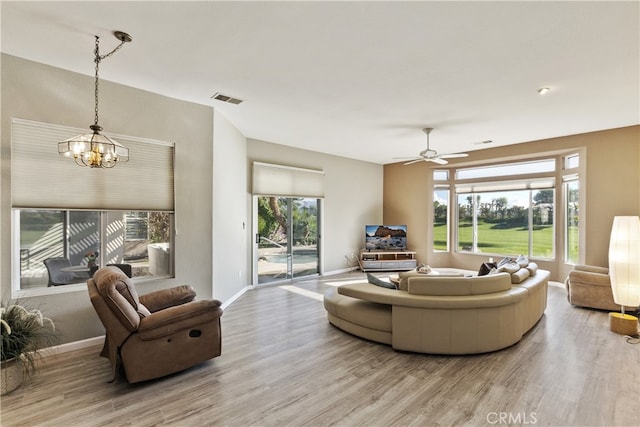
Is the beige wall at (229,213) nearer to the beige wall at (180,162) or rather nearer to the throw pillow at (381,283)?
the beige wall at (180,162)

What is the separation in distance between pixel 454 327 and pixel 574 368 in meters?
1.14

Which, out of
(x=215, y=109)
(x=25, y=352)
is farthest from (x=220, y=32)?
(x=25, y=352)

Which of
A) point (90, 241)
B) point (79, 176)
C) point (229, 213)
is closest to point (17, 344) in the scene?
point (90, 241)

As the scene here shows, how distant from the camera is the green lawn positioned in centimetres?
674

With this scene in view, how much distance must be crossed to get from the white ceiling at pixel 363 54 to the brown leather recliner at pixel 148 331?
7.01ft

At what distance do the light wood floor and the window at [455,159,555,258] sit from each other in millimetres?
3589

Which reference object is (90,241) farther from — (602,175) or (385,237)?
(602,175)

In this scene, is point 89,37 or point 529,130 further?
point 529,130

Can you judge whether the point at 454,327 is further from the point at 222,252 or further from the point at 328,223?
the point at 328,223

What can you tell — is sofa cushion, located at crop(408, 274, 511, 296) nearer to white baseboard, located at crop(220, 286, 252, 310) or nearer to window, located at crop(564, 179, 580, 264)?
white baseboard, located at crop(220, 286, 252, 310)

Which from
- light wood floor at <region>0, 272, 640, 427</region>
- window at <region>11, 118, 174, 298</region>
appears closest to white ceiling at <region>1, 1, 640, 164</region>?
window at <region>11, 118, 174, 298</region>

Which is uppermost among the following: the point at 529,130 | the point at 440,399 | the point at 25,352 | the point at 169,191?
the point at 529,130

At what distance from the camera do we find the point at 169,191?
13.2 ft

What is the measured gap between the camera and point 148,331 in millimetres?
2633
